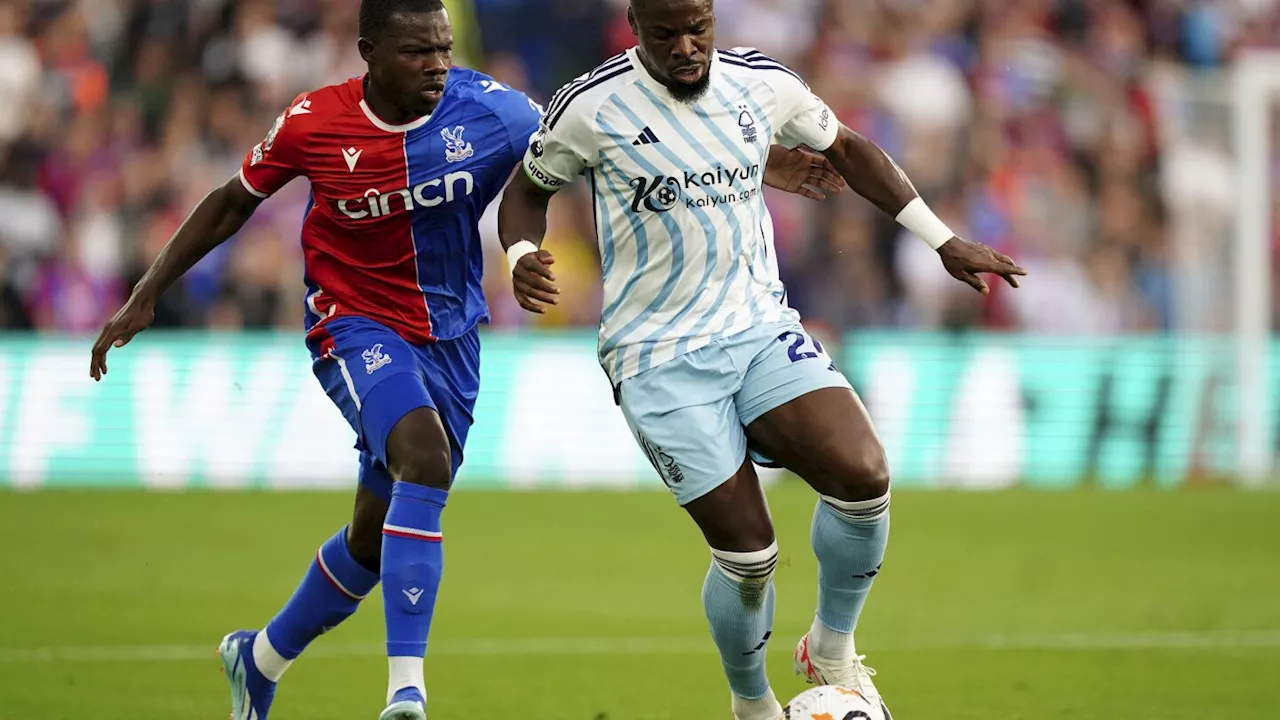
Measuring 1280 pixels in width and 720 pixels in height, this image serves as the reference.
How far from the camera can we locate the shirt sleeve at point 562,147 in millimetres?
6320

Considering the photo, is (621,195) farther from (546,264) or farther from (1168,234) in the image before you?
(1168,234)

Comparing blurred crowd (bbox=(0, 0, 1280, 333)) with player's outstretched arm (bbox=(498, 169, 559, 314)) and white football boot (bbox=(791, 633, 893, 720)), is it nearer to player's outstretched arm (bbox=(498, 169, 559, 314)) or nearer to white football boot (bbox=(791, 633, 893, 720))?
player's outstretched arm (bbox=(498, 169, 559, 314))

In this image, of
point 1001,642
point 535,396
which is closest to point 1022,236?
point 535,396

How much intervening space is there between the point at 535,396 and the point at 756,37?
5.61m

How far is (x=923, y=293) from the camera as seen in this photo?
58.4 feet

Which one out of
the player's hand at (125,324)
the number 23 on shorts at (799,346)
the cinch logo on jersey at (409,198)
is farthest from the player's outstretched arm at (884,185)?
the player's hand at (125,324)

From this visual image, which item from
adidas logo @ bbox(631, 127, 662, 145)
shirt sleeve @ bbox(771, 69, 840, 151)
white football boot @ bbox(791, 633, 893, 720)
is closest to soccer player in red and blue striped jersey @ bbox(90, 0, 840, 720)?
shirt sleeve @ bbox(771, 69, 840, 151)

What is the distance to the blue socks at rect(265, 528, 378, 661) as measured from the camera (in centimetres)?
712

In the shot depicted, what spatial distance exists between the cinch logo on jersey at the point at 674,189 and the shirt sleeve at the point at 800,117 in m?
0.36

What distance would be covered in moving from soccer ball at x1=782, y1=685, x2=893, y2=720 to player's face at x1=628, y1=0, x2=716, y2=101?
6.99 ft

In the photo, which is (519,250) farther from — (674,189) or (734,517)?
(734,517)

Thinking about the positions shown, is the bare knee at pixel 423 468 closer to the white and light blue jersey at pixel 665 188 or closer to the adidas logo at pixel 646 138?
the white and light blue jersey at pixel 665 188

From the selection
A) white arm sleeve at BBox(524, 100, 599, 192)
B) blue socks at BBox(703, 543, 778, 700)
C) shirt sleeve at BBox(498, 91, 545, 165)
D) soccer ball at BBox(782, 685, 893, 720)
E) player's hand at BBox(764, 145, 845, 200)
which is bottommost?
soccer ball at BBox(782, 685, 893, 720)

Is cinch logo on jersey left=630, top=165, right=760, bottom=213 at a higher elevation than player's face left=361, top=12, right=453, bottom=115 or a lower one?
lower
